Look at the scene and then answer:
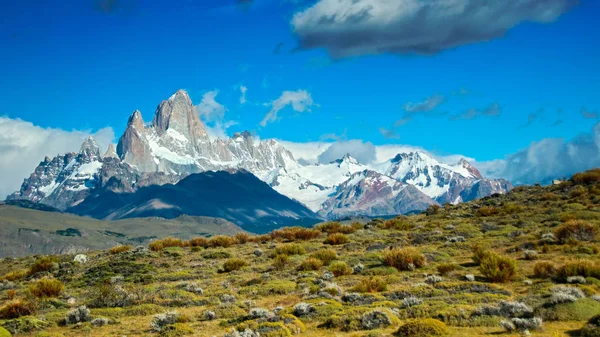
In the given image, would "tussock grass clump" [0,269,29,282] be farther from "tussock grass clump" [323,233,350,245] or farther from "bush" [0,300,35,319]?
"tussock grass clump" [323,233,350,245]

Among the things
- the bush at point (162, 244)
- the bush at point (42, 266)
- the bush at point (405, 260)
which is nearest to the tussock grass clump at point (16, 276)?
the bush at point (42, 266)

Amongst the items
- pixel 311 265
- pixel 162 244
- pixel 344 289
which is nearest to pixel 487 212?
pixel 311 265

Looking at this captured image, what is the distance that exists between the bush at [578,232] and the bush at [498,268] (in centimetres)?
996

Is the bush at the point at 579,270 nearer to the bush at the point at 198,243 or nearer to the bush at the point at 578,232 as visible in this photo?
the bush at the point at 578,232

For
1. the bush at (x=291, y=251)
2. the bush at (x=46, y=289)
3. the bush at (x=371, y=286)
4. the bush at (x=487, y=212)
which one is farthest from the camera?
the bush at (x=487, y=212)

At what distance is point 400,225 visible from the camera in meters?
55.2

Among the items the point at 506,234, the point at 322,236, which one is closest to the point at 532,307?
the point at 506,234

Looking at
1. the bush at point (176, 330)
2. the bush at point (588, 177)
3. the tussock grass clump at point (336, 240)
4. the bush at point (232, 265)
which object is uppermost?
the bush at point (588, 177)

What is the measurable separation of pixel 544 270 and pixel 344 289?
9.73 meters

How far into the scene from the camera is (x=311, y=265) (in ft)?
106

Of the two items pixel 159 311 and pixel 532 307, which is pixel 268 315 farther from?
pixel 532 307

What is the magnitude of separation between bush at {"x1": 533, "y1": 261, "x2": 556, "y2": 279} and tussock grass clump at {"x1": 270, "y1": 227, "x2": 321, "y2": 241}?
27.1 m

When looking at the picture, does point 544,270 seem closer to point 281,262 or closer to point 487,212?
point 281,262

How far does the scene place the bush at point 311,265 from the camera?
3213 centimetres
